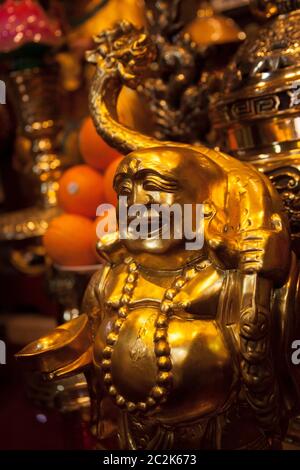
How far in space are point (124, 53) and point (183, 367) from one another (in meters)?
0.30

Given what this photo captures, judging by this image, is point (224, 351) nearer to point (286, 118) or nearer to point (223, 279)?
point (223, 279)

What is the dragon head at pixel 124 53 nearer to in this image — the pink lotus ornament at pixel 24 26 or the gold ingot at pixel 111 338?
the gold ingot at pixel 111 338

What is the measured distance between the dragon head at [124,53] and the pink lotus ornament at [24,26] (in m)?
0.37

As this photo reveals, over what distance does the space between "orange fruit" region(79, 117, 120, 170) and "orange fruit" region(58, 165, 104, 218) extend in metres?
0.02

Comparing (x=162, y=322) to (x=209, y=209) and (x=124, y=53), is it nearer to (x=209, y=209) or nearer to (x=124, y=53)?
(x=209, y=209)

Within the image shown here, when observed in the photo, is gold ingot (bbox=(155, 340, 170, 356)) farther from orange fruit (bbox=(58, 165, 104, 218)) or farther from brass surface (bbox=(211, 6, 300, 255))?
orange fruit (bbox=(58, 165, 104, 218))

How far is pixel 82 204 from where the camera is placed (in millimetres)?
801

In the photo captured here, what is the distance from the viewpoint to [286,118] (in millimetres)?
559

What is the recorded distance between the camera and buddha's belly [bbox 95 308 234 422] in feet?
1.41

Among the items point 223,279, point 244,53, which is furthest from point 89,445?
point 244,53

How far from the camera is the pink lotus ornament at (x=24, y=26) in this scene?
899mm

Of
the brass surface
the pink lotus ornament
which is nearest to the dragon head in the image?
the brass surface

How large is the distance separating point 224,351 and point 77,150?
62 centimetres

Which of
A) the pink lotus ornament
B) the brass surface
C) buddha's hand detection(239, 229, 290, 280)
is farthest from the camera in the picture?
the pink lotus ornament
